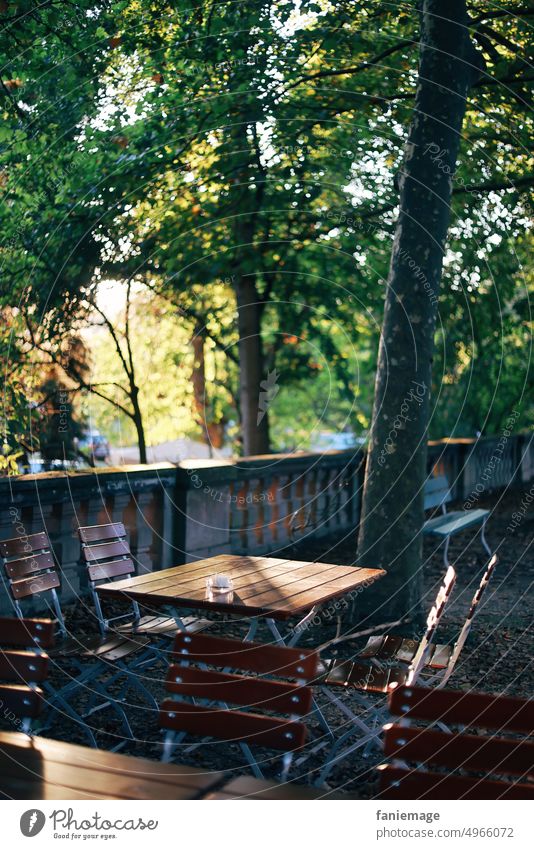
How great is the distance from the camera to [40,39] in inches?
387

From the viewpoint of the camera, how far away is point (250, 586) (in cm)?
584

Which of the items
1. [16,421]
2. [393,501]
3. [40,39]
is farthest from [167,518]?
[40,39]

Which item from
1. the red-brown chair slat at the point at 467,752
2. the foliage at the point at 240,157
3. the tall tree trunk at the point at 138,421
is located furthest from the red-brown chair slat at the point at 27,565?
the tall tree trunk at the point at 138,421

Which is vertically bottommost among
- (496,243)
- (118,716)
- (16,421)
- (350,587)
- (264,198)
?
(118,716)

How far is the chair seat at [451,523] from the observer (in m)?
9.69

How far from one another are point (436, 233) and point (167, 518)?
3.61 metres

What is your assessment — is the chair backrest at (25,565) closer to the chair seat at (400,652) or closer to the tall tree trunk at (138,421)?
the chair seat at (400,652)

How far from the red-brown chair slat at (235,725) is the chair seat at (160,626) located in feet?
6.19

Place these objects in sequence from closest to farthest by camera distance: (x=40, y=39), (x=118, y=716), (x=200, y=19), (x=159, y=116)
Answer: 1. (x=118, y=716)
2. (x=40, y=39)
3. (x=200, y=19)
4. (x=159, y=116)

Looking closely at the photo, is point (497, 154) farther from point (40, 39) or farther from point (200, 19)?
point (40, 39)

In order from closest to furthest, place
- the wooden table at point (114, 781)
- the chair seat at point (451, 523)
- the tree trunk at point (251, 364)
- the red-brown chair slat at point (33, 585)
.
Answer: the wooden table at point (114, 781) < the red-brown chair slat at point (33, 585) < the chair seat at point (451, 523) < the tree trunk at point (251, 364)

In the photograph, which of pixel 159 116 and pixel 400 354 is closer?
pixel 400 354

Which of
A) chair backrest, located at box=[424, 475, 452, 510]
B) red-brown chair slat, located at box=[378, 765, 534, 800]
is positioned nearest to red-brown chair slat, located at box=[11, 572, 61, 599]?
red-brown chair slat, located at box=[378, 765, 534, 800]

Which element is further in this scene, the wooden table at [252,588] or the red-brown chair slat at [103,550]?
the red-brown chair slat at [103,550]
